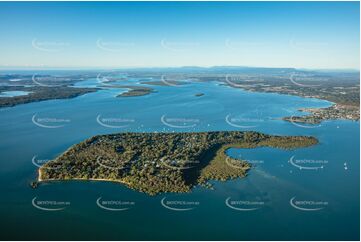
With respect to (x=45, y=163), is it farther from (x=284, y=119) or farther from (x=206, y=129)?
(x=284, y=119)

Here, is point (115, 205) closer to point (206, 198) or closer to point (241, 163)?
point (206, 198)

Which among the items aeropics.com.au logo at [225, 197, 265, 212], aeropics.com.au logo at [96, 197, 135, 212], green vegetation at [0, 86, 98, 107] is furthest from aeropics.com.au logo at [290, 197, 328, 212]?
green vegetation at [0, 86, 98, 107]

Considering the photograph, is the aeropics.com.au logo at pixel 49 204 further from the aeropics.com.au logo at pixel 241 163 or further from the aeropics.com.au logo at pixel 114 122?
the aeropics.com.au logo at pixel 114 122

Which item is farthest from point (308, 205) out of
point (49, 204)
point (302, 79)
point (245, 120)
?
point (302, 79)

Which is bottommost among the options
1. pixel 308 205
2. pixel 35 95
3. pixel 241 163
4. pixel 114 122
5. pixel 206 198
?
pixel 308 205

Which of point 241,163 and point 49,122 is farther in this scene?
point 49,122

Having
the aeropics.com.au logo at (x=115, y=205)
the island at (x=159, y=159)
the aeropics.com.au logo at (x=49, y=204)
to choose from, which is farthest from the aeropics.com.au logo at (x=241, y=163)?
the aeropics.com.au logo at (x=49, y=204)
